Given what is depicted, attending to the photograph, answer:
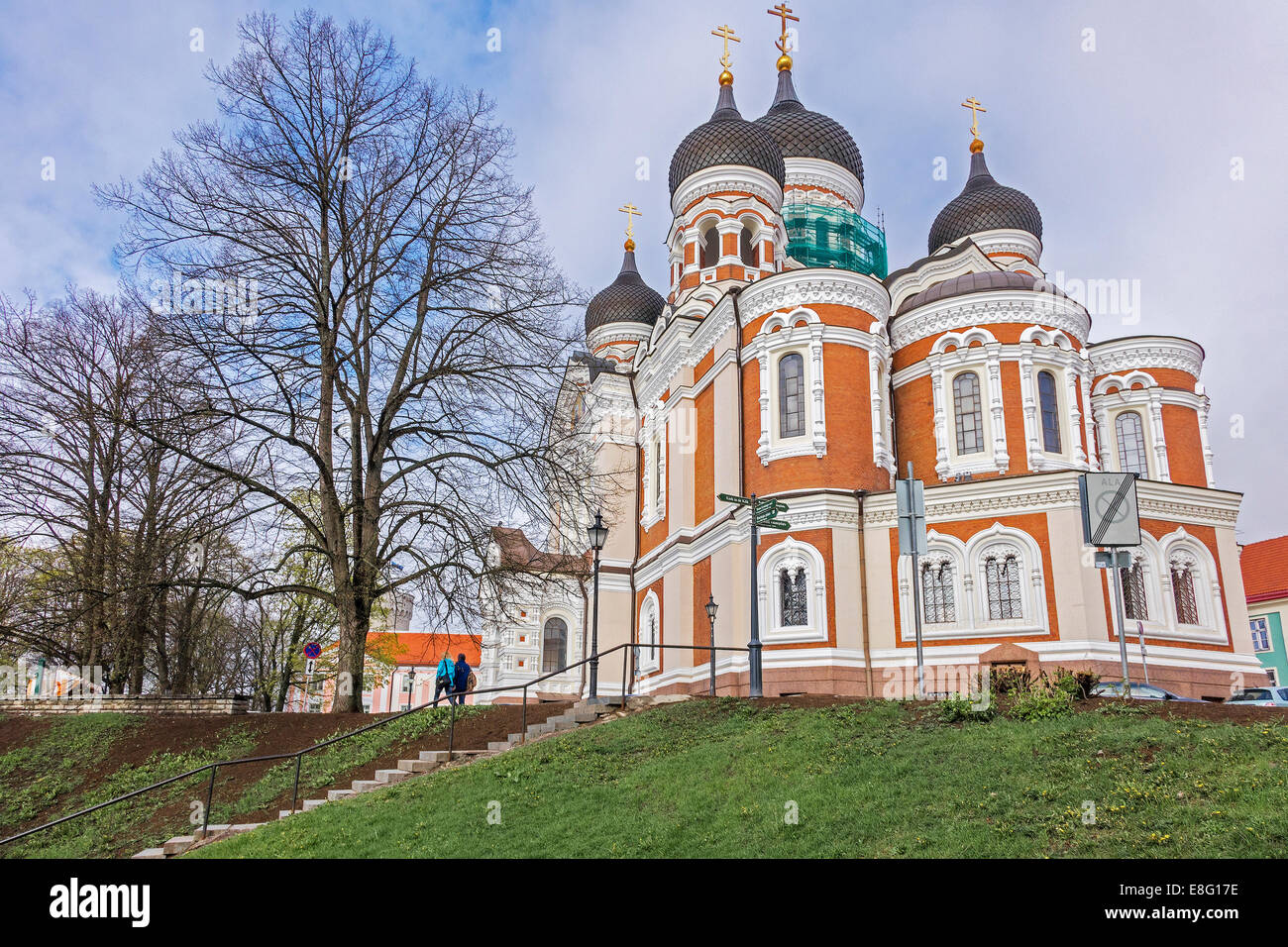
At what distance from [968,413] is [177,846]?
63.6 ft

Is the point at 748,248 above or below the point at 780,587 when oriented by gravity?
above

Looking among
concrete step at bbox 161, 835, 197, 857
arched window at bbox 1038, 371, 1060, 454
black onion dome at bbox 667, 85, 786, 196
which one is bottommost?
concrete step at bbox 161, 835, 197, 857

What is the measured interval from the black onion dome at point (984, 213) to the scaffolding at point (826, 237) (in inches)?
106

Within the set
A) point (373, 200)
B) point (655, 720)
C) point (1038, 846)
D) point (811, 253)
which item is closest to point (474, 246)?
point (373, 200)

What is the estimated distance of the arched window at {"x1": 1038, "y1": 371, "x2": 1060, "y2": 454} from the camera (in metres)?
23.5

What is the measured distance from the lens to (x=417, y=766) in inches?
538

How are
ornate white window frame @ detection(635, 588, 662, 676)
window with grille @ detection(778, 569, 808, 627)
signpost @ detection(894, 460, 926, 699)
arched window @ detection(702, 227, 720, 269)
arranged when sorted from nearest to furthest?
signpost @ detection(894, 460, 926, 699) < window with grille @ detection(778, 569, 808, 627) < ornate white window frame @ detection(635, 588, 662, 676) < arched window @ detection(702, 227, 720, 269)

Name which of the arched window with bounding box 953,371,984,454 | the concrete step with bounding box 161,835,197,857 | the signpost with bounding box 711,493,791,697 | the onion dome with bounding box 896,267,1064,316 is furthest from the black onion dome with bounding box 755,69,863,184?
the concrete step with bounding box 161,835,197,857

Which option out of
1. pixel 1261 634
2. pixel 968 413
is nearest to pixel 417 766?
pixel 968 413

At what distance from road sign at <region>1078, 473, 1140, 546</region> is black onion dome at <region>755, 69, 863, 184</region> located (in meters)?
24.6

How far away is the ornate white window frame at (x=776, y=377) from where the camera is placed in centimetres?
2280

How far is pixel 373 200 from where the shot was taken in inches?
701

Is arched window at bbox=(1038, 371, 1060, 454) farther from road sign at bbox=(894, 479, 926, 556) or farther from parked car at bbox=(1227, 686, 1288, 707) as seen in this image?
road sign at bbox=(894, 479, 926, 556)

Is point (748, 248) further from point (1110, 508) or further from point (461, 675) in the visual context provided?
point (1110, 508)
